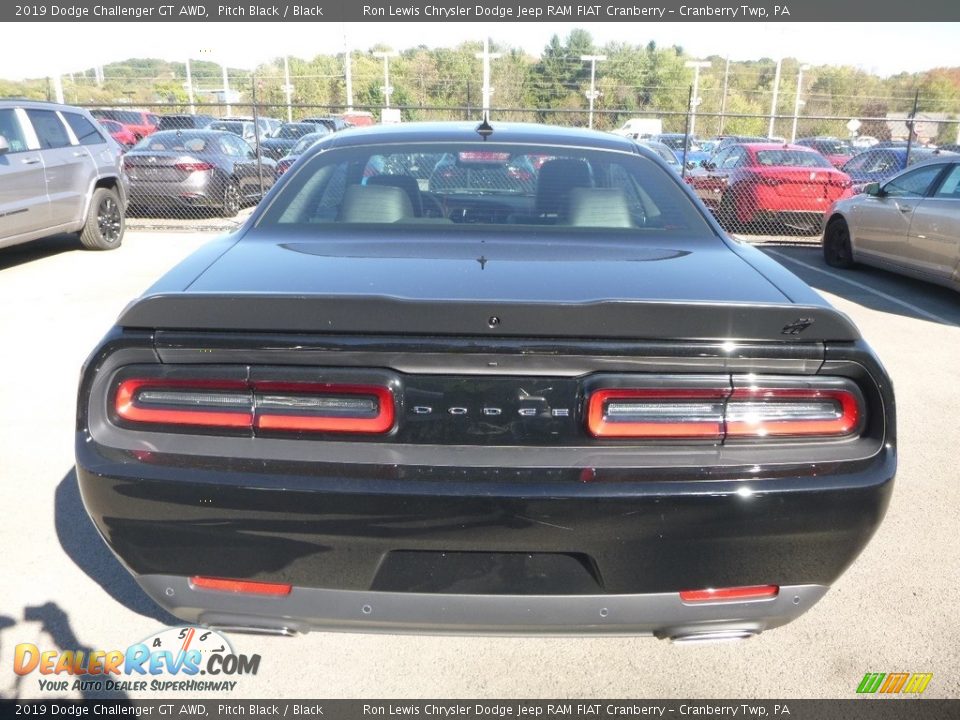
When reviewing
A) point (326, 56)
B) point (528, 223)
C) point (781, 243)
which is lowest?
point (781, 243)

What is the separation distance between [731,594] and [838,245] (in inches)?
356

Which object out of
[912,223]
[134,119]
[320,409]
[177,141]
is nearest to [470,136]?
[320,409]

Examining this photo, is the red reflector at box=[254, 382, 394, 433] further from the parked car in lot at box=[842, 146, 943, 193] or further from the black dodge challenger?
the parked car in lot at box=[842, 146, 943, 193]

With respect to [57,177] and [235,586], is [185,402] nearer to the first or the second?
[235,586]

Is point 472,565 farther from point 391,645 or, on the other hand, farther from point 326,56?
point 326,56

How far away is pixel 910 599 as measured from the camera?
2.87 metres

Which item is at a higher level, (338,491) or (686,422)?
(686,422)

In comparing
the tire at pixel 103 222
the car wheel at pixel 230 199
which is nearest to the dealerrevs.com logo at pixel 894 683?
the tire at pixel 103 222

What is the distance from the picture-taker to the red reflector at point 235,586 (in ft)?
6.43

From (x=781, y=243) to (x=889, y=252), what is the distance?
3520 mm

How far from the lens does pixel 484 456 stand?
1.85m

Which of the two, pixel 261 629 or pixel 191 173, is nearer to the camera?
pixel 261 629

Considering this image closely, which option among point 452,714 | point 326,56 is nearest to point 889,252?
point 452,714

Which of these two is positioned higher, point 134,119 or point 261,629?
point 134,119
